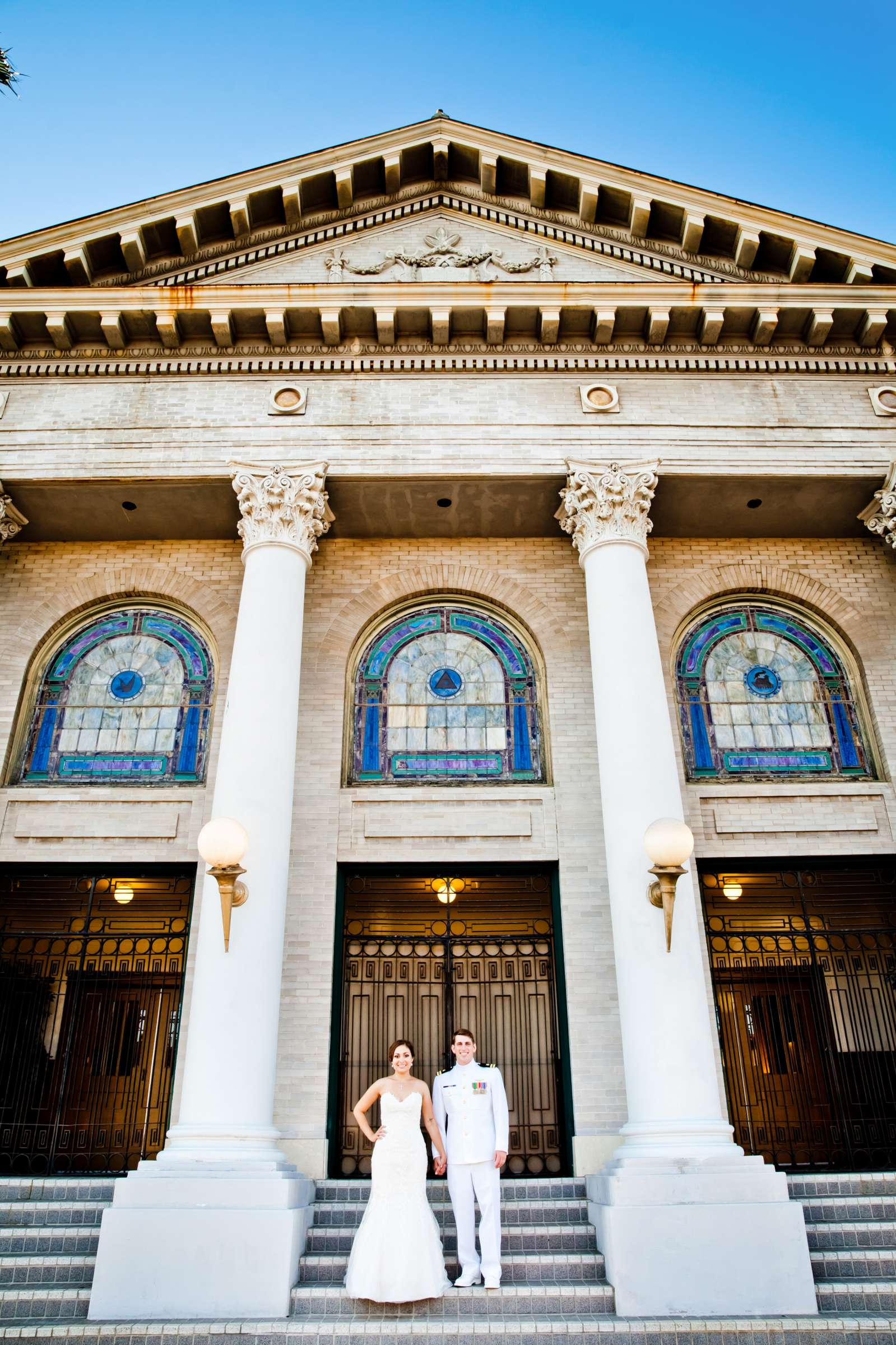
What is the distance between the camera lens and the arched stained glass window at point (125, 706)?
11977 mm

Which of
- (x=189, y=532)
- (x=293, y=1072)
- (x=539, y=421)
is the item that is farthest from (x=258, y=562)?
(x=293, y=1072)

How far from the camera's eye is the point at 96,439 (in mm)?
12164

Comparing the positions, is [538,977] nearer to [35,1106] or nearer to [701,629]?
[701,629]

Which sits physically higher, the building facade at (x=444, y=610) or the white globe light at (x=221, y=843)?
the building facade at (x=444, y=610)

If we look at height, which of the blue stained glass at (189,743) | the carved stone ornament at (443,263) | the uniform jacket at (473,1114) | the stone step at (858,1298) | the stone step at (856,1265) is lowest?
the stone step at (858,1298)

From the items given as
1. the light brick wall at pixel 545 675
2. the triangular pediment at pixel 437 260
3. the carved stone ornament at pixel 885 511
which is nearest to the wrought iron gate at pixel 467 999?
the light brick wall at pixel 545 675

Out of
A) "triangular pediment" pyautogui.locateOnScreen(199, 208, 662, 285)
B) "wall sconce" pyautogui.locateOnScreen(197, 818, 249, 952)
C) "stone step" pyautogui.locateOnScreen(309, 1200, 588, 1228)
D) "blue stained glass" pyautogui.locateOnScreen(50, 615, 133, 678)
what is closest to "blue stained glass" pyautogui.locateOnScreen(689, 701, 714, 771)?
"stone step" pyautogui.locateOnScreen(309, 1200, 588, 1228)

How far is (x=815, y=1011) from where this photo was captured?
11.3 metres

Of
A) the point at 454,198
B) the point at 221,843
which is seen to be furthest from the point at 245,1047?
the point at 454,198

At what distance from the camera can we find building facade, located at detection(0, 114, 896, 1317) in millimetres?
10852

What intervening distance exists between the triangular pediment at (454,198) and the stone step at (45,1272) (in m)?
11.0

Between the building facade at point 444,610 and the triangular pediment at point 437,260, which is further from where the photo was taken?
the triangular pediment at point 437,260

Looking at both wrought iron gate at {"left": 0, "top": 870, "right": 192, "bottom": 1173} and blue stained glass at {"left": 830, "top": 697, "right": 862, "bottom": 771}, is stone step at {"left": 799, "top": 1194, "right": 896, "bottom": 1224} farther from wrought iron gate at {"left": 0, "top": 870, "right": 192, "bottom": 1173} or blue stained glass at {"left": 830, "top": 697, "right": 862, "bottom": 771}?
wrought iron gate at {"left": 0, "top": 870, "right": 192, "bottom": 1173}

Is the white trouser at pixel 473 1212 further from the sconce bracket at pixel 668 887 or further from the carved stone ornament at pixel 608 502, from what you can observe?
the carved stone ornament at pixel 608 502
